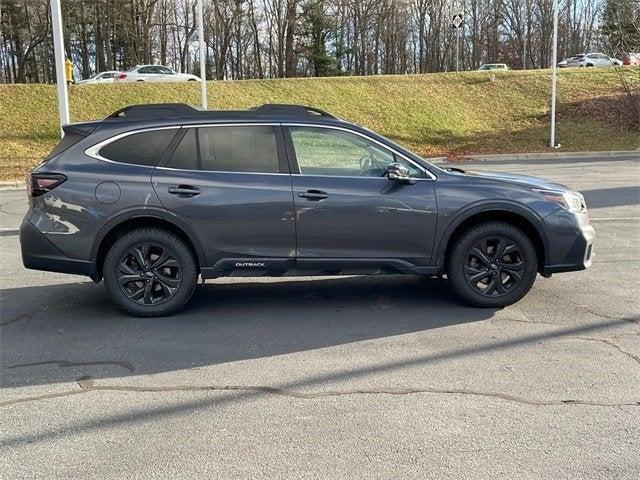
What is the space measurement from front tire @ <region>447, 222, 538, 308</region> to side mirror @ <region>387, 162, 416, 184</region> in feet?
2.44

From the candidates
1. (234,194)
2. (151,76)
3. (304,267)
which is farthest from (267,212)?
(151,76)

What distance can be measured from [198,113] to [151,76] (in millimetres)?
30376

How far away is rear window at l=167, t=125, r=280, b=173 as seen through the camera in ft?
17.8

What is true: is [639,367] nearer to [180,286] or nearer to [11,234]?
[180,286]

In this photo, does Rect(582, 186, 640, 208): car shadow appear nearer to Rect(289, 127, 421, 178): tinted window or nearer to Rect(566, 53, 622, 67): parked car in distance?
Rect(289, 127, 421, 178): tinted window

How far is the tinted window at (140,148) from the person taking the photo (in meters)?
5.39

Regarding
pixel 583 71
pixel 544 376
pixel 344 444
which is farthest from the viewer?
pixel 583 71

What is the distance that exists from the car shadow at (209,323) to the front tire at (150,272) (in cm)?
15

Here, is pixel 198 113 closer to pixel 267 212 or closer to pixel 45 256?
pixel 267 212

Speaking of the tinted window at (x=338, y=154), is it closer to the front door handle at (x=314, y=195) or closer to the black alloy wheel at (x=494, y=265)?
the front door handle at (x=314, y=195)

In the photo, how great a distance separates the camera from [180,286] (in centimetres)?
543

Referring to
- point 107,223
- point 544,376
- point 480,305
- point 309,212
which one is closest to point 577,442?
point 544,376

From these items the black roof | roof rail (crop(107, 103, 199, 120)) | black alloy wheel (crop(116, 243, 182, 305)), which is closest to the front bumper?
the black roof

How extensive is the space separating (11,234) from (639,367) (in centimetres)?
896
